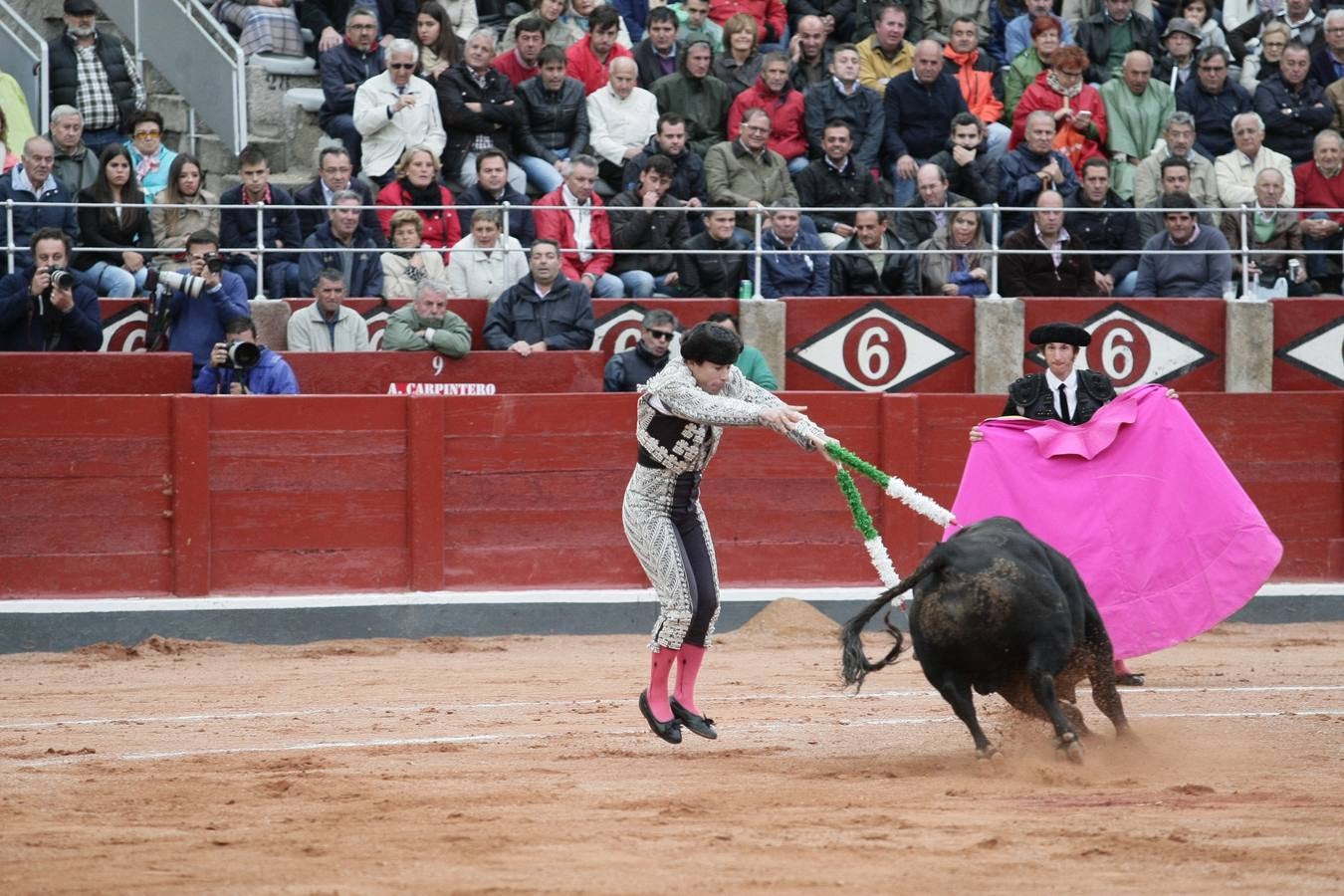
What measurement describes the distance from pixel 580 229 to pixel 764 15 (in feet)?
8.77

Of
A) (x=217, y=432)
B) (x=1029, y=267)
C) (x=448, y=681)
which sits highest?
(x=1029, y=267)

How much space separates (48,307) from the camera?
9.64 m

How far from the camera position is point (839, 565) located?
9.98m

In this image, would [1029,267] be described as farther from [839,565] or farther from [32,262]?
[32,262]

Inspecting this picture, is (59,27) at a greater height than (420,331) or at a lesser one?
greater

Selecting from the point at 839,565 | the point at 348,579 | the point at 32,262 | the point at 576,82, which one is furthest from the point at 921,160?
the point at 32,262

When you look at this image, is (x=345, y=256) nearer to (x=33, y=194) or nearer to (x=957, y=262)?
(x=33, y=194)

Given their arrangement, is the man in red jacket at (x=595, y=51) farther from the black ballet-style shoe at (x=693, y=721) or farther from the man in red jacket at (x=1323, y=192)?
the black ballet-style shoe at (x=693, y=721)

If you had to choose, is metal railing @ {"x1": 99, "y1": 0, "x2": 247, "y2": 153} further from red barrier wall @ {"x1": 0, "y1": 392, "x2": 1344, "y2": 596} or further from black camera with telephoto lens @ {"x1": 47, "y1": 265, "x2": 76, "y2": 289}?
red barrier wall @ {"x1": 0, "y1": 392, "x2": 1344, "y2": 596}

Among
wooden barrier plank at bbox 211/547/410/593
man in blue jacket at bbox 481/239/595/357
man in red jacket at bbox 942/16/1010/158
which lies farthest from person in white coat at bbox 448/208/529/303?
man in red jacket at bbox 942/16/1010/158

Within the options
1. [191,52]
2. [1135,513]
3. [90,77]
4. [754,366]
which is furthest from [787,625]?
[191,52]

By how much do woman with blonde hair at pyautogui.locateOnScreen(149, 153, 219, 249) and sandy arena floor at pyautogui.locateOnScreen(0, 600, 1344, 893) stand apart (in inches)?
110

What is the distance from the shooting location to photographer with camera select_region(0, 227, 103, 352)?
369 inches

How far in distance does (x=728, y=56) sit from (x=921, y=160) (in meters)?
1.44
